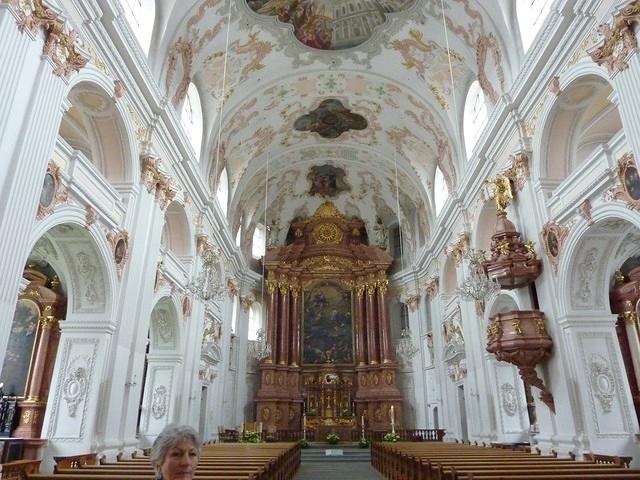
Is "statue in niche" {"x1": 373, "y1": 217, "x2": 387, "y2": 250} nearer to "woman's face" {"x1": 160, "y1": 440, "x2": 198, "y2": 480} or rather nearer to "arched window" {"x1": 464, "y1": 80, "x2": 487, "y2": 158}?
"arched window" {"x1": 464, "y1": 80, "x2": 487, "y2": 158}

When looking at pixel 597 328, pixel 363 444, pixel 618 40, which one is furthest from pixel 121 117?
pixel 363 444

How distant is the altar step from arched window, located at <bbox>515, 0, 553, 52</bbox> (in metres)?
13.2

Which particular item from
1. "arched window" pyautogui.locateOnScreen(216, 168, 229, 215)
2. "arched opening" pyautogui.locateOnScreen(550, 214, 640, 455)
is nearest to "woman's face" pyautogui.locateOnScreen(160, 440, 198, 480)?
"arched opening" pyautogui.locateOnScreen(550, 214, 640, 455)

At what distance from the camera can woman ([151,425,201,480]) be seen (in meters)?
2.52

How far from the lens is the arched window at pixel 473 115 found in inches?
569

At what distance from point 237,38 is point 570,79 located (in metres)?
9.11

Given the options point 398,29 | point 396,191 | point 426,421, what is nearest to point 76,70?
point 398,29

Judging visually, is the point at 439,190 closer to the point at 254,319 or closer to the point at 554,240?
the point at 554,240

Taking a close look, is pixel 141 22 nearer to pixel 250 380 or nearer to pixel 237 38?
pixel 237 38

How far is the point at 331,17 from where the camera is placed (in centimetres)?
1461

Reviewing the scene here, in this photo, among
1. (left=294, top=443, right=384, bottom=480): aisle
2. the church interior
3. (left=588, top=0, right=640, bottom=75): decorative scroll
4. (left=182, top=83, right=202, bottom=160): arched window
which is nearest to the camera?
(left=588, top=0, right=640, bottom=75): decorative scroll

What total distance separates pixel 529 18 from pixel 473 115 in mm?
4114

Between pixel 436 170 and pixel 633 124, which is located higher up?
pixel 436 170

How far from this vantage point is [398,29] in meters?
14.5
